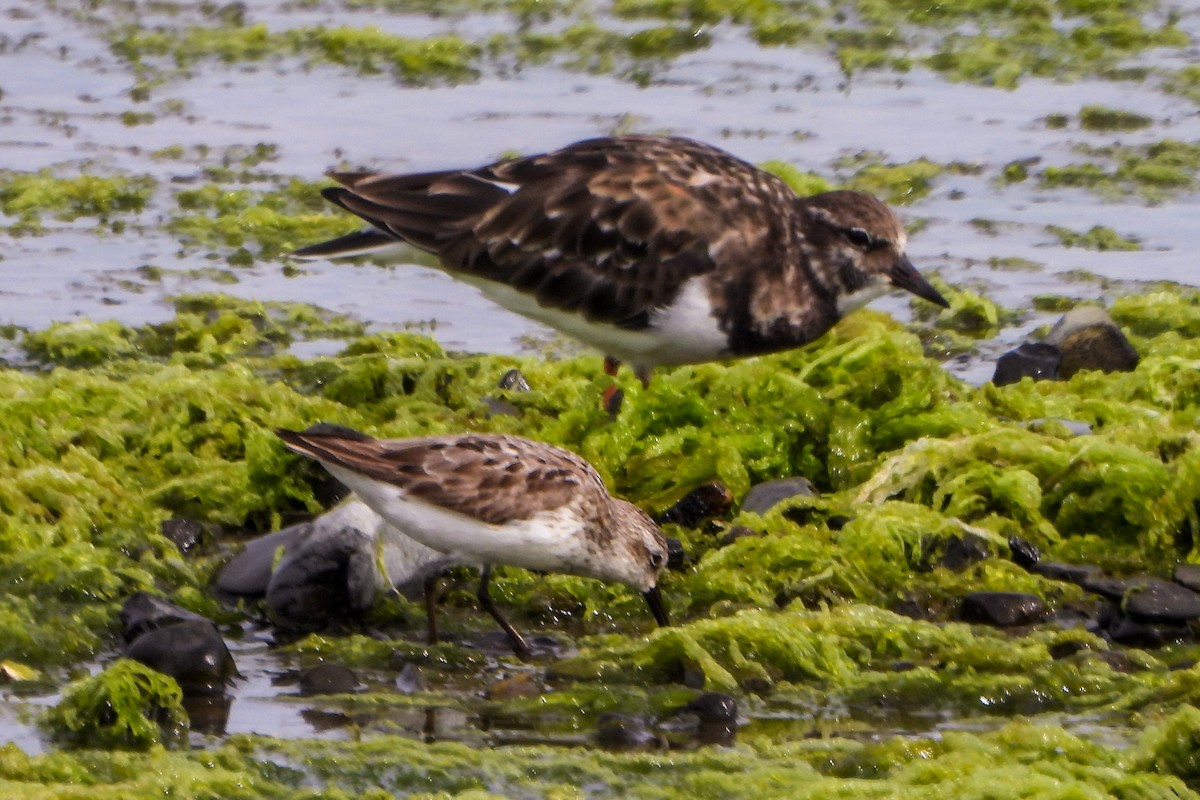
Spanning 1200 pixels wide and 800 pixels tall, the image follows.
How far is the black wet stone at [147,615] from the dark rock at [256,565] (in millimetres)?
326

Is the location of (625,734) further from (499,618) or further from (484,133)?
(484,133)

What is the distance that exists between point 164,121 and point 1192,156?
6.58 meters

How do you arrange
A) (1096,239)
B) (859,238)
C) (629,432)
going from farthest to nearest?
1. (1096,239)
2. (629,432)
3. (859,238)

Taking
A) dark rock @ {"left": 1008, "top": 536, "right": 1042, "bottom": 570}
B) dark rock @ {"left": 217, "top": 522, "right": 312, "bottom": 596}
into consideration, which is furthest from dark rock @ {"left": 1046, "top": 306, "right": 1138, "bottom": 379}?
dark rock @ {"left": 217, "top": 522, "right": 312, "bottom": 596}

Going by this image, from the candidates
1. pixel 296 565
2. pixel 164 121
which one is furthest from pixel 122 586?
pixel 164 121

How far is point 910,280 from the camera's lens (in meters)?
7.38

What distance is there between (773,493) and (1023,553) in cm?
94

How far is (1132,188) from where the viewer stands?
1153 cm

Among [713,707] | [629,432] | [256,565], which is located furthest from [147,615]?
[629,432]

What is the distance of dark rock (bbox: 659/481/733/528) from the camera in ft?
22.8

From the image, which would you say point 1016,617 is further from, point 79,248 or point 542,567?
point 79,248

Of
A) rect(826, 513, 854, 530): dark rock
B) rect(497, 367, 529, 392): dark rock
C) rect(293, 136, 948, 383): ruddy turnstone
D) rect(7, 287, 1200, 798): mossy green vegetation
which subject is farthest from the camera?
rect(497, 367, 529, 392): dark rock

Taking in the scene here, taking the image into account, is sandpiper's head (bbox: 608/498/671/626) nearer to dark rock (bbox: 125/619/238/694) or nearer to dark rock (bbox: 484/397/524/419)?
dark rock (bbox: 125/619/238/694)

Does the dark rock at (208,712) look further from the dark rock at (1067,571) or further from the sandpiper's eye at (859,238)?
the sandpiper's eye at (859,238)
